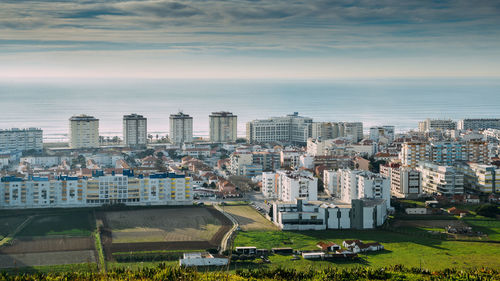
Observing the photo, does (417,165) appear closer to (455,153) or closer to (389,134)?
(455,153)

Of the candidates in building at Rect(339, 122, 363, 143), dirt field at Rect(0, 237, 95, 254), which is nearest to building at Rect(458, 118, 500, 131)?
building at Rect(339, 122, 363, 143)

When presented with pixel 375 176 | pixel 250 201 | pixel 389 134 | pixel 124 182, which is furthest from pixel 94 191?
pixel 389 134

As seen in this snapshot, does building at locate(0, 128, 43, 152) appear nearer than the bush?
No

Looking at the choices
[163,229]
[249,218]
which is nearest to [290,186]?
[249,218]

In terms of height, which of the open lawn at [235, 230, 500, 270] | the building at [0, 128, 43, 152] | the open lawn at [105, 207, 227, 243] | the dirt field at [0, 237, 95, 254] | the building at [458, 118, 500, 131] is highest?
the building at [458, 118, 500, 131]

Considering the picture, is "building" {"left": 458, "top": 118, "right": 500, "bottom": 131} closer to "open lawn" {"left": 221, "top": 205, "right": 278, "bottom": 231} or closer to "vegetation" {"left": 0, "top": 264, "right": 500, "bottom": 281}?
"open lawn" {"left": 221, "top": 205, "right": 278, "bottom": 231}

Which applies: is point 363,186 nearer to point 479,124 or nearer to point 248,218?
point 248,218
